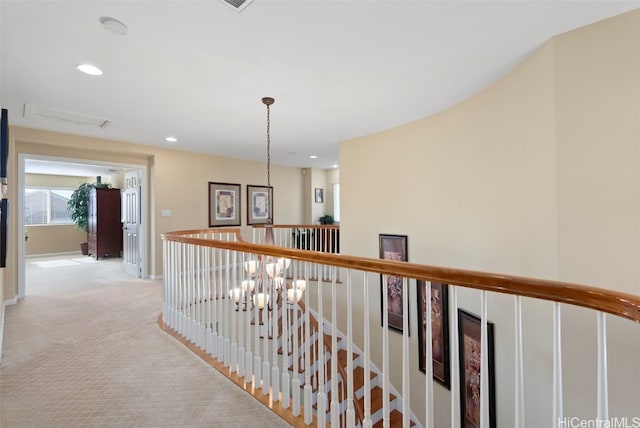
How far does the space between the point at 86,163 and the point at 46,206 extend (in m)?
5.33

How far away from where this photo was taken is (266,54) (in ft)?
7.35

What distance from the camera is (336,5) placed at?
1717 mm

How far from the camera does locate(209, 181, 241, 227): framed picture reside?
20.3 feet

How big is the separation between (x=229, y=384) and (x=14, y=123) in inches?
173

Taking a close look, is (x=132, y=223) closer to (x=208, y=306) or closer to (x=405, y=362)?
(x=208, y=306)

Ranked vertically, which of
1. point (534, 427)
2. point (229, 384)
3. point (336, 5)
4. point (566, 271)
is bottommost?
point (534, 427)

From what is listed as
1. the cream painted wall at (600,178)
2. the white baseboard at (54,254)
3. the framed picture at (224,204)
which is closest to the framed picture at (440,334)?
the cream painted wall at (600,178)

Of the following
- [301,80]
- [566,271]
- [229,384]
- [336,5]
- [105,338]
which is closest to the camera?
[336,5]

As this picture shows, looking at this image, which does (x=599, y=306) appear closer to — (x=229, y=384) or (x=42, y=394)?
(x=229, y=384)

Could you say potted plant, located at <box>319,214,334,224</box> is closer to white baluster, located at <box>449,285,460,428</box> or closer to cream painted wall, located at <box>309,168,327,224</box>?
cream painted wall, located at <box>309,168,327,224</box>

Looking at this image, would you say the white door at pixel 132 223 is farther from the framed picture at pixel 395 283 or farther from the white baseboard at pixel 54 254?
the framed picture at pixel 395 283

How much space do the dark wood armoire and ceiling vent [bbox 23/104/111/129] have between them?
4507 millimetres

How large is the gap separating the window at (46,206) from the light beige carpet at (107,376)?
6140 millimetres

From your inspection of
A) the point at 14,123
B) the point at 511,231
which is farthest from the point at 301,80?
the point at 14,123
